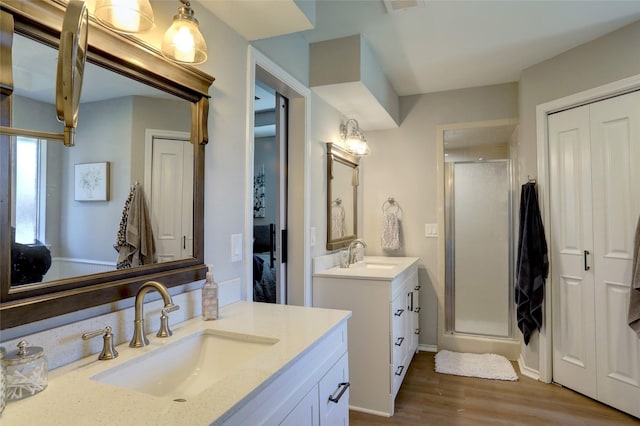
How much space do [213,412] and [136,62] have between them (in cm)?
108

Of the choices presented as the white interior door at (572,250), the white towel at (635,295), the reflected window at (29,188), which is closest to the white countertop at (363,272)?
the white interior door at (572,250)

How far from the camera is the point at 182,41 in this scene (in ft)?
4.00

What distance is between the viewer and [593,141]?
2.49 m

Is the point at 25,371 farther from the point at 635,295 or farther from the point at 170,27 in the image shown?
the point at 635,295

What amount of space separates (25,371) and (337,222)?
2.35 metres

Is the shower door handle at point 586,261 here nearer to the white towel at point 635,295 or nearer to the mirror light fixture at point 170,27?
the white towel at point 635,295

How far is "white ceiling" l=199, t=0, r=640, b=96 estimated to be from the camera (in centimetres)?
209

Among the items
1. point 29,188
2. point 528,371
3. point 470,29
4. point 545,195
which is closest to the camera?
point 29,188

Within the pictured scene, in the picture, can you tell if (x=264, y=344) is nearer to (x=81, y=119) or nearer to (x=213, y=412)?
(x=213, y=412)

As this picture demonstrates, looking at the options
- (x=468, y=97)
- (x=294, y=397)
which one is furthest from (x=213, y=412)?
(x=468, y=97)

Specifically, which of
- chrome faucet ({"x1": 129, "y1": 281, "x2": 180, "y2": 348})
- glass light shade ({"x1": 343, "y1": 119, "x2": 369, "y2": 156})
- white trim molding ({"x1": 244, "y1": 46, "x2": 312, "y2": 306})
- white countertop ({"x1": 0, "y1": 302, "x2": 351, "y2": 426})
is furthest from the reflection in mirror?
glass light shade ({"x1": 343, "y1": 119, "x2": 369, "y2": 156})

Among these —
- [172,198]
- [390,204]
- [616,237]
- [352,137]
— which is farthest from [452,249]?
[172,198]

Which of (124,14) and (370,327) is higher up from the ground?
(124,14)

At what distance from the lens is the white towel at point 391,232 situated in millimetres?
3514
